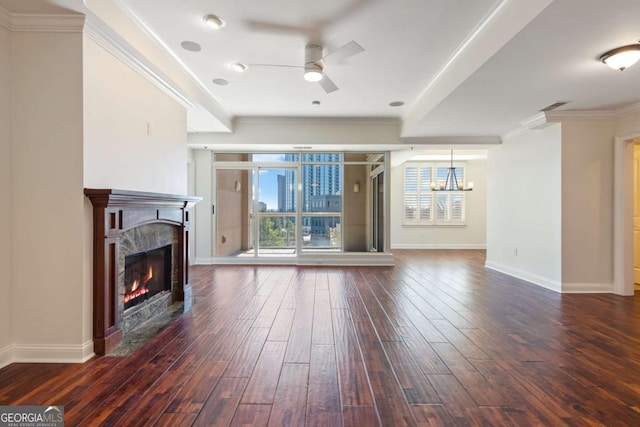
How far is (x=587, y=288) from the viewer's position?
456 centimetres

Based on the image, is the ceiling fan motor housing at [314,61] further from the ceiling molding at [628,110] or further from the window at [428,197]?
the window at [428,197]

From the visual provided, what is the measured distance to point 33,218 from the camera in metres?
2.39

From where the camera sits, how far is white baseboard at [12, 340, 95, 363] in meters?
2.39

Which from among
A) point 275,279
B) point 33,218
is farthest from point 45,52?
point 275,279

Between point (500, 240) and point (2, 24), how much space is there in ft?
24.0

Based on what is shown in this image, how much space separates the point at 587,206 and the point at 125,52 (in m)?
6.04

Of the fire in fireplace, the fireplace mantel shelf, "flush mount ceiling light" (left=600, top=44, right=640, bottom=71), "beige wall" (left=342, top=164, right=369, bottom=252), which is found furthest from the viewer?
"beige wall" (left=342, top=164, right=369, bottom=252)

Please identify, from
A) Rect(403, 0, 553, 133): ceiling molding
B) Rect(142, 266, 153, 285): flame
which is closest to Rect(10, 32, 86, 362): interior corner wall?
Rect(142, 266, 153, 285): flame

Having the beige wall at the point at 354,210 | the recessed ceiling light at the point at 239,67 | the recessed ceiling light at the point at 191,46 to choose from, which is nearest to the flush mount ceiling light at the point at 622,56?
the recessed ceiling light at the point at 239,67

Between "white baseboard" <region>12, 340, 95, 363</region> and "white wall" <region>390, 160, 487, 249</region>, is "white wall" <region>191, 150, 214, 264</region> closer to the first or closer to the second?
"white baseboard" <region>12, 340, 95, 363</region>

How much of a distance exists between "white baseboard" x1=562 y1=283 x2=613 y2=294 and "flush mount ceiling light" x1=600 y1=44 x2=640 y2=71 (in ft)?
10.1

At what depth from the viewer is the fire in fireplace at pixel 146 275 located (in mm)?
3057

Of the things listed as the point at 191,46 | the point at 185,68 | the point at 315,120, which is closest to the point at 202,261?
the point at 315,120

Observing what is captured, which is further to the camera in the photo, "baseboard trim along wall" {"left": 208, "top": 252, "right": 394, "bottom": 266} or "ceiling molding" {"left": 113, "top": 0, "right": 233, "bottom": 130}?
"baseboard trim along wall" {"left": 208, "top": 252, "right": 394, "bottom": 266}
